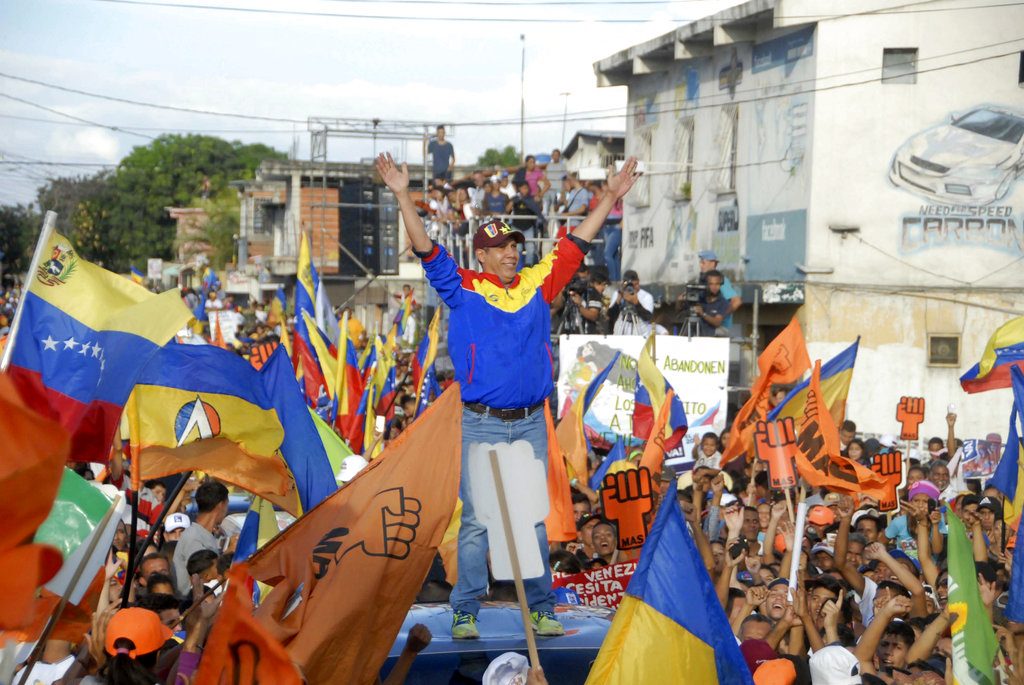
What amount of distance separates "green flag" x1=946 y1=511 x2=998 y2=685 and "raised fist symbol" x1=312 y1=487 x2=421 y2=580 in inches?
103

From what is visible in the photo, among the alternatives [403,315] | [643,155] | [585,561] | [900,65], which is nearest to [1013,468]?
[585,561]

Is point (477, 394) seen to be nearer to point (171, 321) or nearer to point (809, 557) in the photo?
point (171, 321)

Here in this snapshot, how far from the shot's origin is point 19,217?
1767 inches

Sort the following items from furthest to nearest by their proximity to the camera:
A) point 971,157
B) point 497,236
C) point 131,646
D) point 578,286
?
point 971,157
point 578,286
point 497,236
point 131,646

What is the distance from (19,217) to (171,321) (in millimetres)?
40563

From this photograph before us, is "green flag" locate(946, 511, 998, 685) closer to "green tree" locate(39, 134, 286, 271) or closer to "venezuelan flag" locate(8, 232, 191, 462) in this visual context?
"venezuelan flag" locate(8, 232, 191, 462)

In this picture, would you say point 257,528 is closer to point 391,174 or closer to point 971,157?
point 391,174

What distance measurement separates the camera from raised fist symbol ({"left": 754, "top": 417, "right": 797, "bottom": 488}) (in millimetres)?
9812

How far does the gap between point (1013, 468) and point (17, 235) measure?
130 feet

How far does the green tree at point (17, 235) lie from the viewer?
4191 cm

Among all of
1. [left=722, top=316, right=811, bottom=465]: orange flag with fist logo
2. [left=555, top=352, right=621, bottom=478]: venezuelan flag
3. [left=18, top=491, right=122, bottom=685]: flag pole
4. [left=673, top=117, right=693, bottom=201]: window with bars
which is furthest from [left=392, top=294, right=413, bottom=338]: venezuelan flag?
[left=18, top=491, right=122, bottom=685]: flag pole

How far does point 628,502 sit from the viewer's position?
9.21 m

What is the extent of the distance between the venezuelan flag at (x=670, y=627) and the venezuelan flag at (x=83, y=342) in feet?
10.6

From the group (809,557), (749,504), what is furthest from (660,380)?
(809,557)
